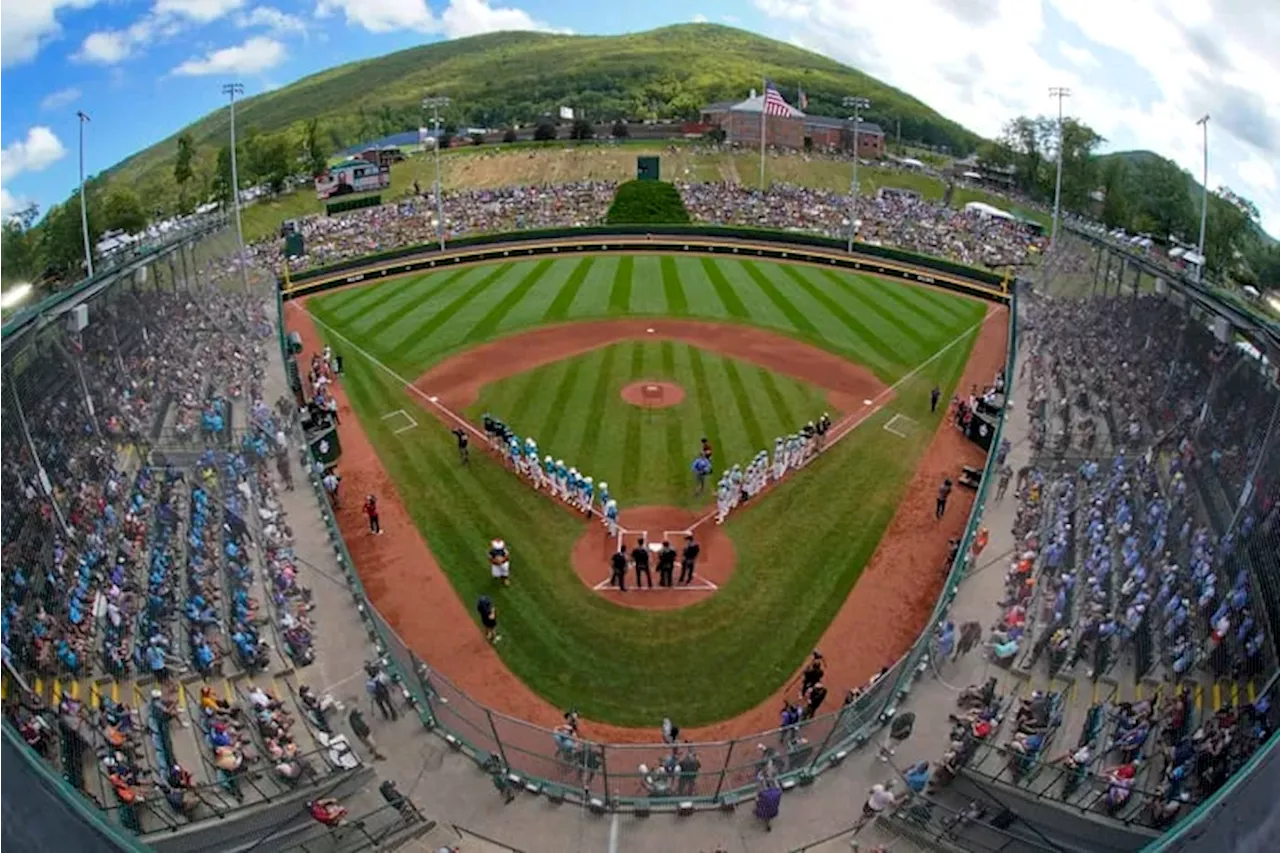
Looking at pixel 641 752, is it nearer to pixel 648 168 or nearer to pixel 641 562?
pixel 641 562

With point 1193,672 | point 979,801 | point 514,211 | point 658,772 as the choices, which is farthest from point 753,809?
point 514,211

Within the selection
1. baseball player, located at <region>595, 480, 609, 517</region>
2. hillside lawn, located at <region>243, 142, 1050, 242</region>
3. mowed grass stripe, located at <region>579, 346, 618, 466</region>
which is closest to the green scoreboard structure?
hillside lawn, located at <region>243, 142, 1050, 242</region>

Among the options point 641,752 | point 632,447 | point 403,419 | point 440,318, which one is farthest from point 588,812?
point 440,318

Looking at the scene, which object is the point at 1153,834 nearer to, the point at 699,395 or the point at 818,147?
the point at 699,395

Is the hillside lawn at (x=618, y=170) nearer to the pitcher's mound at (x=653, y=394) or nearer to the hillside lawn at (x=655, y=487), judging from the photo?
the hillside lawn at (x=655, y=487)

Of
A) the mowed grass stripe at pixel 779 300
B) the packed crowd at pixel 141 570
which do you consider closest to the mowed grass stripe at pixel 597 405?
the packed crowd at pixel 141 570
